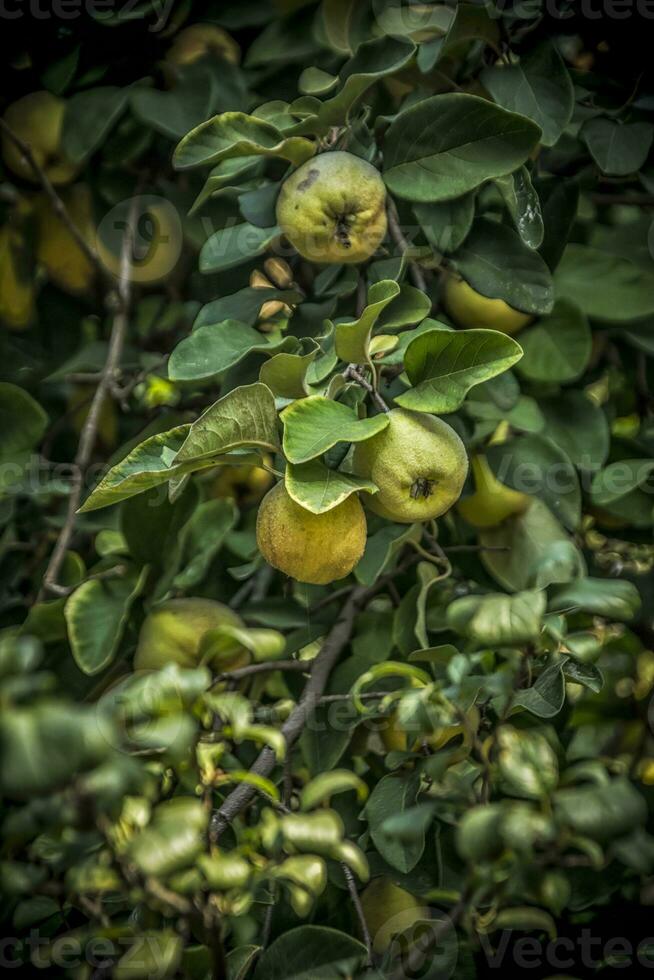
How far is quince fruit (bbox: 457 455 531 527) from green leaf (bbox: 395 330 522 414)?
319 mm

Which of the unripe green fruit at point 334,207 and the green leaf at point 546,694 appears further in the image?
the unripe green fruit at point 334,207

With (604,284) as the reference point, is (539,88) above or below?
above

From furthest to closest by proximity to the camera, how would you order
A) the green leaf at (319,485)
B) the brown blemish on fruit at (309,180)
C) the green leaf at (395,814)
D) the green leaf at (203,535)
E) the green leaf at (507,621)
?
the green leaf at (203,535) → the brown blemish on fruit at (309,180) → the green leaf at (395,814) → the green leaf at (319,485) → the green leaf at (507,621)

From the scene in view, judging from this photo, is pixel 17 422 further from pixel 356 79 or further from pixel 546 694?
pixel 546 694

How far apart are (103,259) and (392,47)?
0.54 metres

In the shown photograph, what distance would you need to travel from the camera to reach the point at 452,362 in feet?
2.88

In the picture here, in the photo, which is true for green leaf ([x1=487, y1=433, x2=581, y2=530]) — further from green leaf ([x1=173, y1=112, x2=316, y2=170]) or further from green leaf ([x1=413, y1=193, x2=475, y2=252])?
green leaf ([x1=173, y1=112, x2=316, y2=170])

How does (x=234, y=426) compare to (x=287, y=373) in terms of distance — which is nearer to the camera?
(x=234, y=426)

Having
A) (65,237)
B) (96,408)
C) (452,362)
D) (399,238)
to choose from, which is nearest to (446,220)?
(399,238)

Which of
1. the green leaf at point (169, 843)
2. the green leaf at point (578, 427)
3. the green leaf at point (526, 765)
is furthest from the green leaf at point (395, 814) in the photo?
the green leaf at point (578, 427)

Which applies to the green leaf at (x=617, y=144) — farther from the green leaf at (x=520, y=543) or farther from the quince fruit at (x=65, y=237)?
the quince fruit at (x=65, y=237)

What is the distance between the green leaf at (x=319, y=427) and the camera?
79cm

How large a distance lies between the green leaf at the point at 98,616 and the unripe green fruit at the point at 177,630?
3 cm

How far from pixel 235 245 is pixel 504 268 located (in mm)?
301
